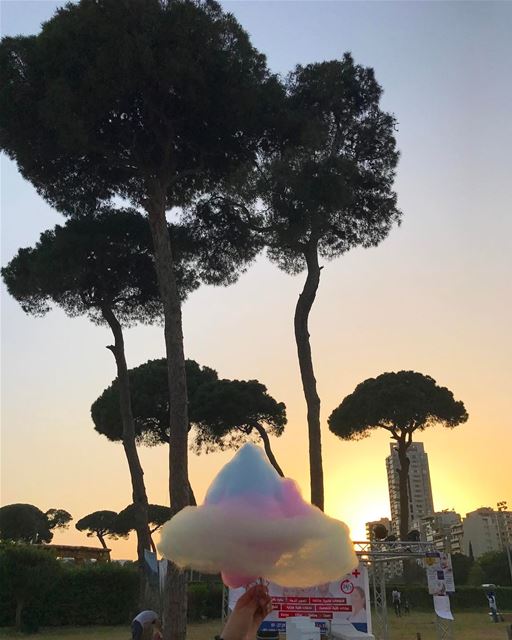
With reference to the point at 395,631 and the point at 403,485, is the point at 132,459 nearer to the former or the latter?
the point at 395,631

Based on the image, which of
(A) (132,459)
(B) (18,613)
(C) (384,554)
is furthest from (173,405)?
(B) (18,613)

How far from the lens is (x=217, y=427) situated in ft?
80.2

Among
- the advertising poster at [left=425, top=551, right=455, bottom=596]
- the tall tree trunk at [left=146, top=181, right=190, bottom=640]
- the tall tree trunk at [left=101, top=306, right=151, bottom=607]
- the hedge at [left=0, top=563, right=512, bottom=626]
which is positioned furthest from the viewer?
the hedge at [left=0, top=563, right=512, bottom=626]

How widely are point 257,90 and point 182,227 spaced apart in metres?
3.61

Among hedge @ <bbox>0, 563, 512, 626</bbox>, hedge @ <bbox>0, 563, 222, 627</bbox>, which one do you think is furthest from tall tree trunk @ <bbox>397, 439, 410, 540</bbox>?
hedge @ <bbox>0, 563, 222, 627</bbox>

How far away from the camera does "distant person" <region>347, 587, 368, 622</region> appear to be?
36.3 feet

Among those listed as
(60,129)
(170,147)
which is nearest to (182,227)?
(170,147)

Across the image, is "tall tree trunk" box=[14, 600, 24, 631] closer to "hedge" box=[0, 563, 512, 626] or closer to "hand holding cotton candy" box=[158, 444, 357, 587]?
"hedge" box=[0, 563, 512, 626]

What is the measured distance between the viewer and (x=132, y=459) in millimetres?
13461

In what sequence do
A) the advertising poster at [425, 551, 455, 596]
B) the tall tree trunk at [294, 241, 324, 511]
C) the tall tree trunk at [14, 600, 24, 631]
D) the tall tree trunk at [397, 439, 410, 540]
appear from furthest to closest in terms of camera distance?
the tall tree trunk at [397, 439, 410, 540] → the tall tree trunk at [14, 600, 24, 631] → the advertising poster at [425, 551, 455, 596] → the tall tree trunk at [294, 241, 324, 511]

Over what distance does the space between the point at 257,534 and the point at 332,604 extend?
10.2 m

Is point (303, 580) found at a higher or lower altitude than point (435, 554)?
lower

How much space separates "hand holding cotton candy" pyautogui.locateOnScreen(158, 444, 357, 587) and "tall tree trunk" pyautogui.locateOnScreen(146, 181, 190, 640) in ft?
20.4

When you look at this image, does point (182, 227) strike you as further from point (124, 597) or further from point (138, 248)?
point (124, 597)
